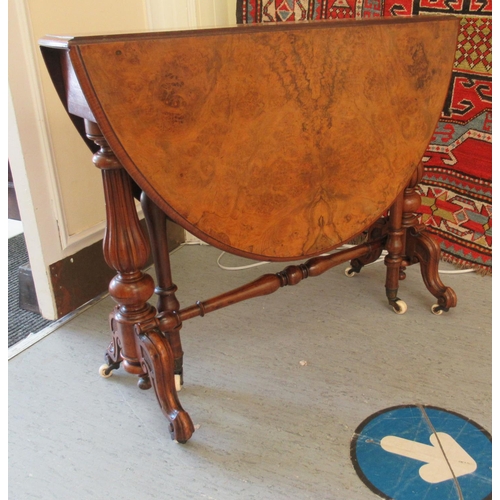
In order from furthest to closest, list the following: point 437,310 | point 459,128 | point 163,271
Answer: point 459,128 → point 437,310 → point 163,271

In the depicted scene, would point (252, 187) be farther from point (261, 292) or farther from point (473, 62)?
point (473, 62)

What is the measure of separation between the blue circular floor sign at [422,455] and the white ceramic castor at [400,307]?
0.45 metres

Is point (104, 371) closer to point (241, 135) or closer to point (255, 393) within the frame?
point (255, 393)

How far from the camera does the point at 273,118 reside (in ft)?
3.83

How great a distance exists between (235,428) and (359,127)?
2.57 ft

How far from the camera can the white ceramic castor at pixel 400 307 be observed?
67.7 inches

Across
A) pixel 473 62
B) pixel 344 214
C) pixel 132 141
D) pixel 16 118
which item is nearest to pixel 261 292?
pixel 344 214

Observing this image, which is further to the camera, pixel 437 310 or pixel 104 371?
pixel 437 310

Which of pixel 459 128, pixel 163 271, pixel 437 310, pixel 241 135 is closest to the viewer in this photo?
pixel 241 135

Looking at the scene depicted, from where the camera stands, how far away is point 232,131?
1.13 m

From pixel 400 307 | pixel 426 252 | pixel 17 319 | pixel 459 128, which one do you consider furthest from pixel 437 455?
pixel 17 319

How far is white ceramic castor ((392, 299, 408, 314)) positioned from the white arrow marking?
0.54m

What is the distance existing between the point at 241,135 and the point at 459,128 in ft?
3.53

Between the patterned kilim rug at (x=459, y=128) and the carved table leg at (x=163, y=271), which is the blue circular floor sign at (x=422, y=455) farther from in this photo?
the patterned kilim rug at (x=459, y=128)
